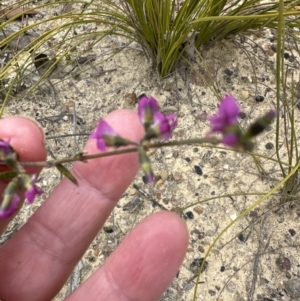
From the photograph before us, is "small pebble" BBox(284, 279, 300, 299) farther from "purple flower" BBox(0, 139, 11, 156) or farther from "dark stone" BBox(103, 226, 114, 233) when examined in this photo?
"purple flower" BBox(0, 139, 11, 156)

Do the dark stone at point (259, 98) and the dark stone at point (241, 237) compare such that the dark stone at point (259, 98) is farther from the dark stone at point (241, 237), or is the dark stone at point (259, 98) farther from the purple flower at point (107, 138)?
the purple flower at point (107, 138)

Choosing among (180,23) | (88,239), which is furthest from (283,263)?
(180,23)

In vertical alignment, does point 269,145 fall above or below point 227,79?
below

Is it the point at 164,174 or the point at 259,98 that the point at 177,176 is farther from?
the point at 259,98

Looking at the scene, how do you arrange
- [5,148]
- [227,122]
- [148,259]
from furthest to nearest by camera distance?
[148,259] < [5,148] < [227,122]

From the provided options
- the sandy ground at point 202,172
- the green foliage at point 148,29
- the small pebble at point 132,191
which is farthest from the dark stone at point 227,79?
the small pebble at point 132,191

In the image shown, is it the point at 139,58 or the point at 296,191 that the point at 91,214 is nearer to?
the point at 296,191

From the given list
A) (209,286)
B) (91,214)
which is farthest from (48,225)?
(209,286)
